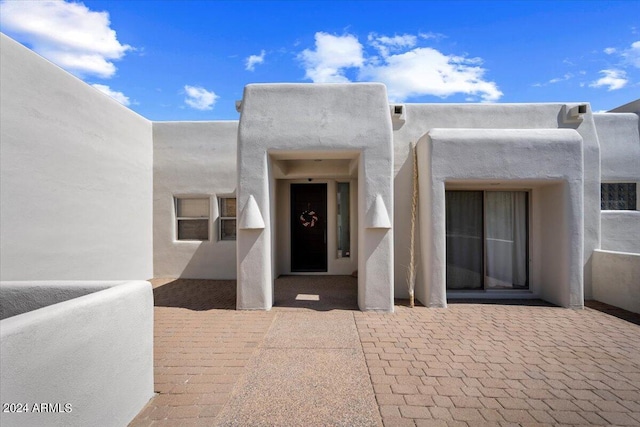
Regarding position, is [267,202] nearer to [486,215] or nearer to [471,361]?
[471,361]

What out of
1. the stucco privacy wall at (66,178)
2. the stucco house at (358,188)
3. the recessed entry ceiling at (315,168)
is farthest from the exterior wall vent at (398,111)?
the stucco privacy wall at (66,178)

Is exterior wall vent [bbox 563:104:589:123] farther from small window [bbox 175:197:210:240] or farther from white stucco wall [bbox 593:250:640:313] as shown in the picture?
small window [bbox 175:197:210:240]

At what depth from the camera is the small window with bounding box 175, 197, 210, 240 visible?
32.1 feet

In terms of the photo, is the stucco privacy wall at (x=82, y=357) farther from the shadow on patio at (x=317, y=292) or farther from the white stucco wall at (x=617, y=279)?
the white stucco wall at (x=617, y=279)

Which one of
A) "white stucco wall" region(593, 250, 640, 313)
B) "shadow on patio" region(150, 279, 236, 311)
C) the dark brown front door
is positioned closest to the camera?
"white stucco wall" region(593, 250, 640, 313)

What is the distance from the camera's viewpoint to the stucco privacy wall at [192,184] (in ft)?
31.4

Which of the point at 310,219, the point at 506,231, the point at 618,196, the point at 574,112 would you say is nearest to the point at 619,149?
the point at 618,196

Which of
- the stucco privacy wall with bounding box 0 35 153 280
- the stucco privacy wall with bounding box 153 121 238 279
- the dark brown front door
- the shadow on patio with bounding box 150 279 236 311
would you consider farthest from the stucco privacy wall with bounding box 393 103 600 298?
the stucco privacy wall with bounding box 0 35 153 280

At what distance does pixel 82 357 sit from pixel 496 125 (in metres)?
8.59

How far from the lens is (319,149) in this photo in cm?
621

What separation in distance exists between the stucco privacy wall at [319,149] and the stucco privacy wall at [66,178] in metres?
3.97

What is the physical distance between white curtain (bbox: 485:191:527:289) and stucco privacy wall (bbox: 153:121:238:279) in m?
7.26

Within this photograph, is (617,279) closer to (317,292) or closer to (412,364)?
(412,364)

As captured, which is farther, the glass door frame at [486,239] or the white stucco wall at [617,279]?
the glass door frame at [486,239]
